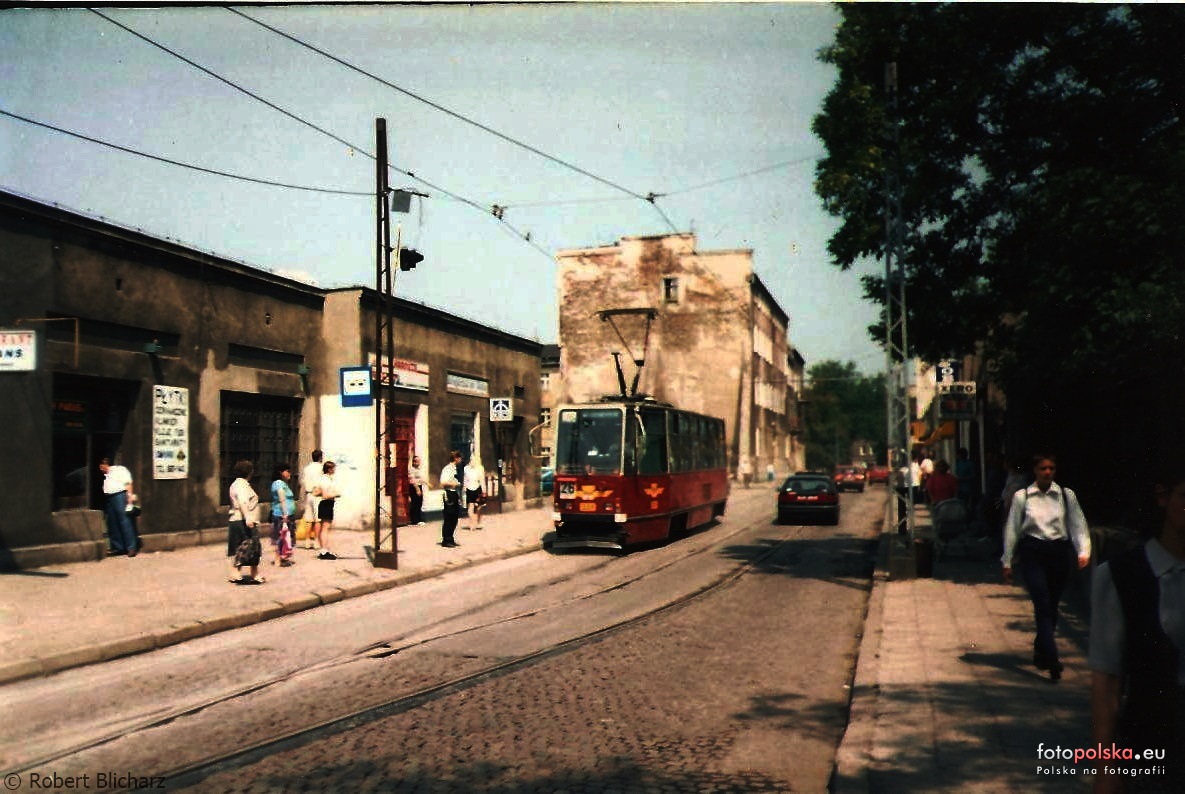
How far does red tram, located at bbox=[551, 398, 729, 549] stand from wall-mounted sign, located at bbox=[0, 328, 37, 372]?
9587mm

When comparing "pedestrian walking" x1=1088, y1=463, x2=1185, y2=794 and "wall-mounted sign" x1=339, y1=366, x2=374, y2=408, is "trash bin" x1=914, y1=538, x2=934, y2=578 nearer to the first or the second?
"wall-mounted sign" x1=339, y1=366, x2=374, y2=408

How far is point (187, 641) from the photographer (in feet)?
34.7

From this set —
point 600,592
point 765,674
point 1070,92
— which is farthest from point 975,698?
point 1070,92

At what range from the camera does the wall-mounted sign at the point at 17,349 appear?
1229 centimetres

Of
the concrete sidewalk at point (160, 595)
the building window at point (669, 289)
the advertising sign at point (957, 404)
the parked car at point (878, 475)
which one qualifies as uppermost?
the building window at point (669, 289)

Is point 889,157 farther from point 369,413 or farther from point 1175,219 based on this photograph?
point 369,413

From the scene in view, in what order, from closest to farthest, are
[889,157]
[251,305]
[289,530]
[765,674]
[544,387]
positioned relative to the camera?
[765,674] → [889,157] → [289,530] → [251,305] → [544,387]

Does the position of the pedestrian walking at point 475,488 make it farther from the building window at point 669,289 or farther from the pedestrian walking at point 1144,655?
the building window at point 669,289

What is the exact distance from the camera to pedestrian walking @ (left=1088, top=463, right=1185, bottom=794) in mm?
3596

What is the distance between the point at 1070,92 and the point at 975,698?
8.78m

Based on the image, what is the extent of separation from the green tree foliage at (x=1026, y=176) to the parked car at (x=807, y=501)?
38.7 feet

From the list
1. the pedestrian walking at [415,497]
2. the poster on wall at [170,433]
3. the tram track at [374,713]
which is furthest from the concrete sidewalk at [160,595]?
the pedestrian walking at [415,497]

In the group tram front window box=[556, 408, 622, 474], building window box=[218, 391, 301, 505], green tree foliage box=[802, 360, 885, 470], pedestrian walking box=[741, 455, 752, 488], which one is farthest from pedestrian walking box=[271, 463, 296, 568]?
green tree foliage box=[802, 360, 885, 470]

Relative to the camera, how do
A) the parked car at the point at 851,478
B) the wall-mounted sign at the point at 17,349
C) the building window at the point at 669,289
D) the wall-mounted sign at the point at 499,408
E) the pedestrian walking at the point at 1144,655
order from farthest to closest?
the building window at the point at 669,289
the parked car at the point at 851,478
the wall-mounted sign at the point at 499,408
the wall-mounted sign at the point at 17,349
the pedestrian walking at the point at 1144,655
